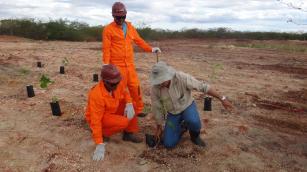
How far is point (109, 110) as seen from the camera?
4.10m

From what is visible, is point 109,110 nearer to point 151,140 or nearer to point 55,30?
point 151,140

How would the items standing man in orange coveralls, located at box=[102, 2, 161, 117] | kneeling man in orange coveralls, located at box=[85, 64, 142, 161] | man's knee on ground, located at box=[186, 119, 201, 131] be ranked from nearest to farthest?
1. kneeling man in orange coveralls, located at box=[85, 64, 142, 161]
2. man's knee on ground, located at box=[186, 119, 201, 131]
3. standing man in orange coveralls, located at box=[102, 2, 161, 117]

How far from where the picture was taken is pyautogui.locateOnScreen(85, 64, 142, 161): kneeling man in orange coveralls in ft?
12.5

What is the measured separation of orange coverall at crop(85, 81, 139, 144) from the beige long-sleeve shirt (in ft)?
1.35

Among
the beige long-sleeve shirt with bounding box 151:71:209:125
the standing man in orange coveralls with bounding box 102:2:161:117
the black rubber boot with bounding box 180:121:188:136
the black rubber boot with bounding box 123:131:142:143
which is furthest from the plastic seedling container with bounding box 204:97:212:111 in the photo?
the black rubber boot with bounding box 123:131:142:143

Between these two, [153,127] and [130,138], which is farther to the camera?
[153,127]

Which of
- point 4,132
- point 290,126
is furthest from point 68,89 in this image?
point 290,126

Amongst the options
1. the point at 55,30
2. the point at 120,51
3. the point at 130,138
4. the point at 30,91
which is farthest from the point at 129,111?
the point at 55,30

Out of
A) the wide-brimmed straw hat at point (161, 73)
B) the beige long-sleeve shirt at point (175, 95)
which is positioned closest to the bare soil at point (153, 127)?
the beige long-sleeve shirt at point (175, 95)

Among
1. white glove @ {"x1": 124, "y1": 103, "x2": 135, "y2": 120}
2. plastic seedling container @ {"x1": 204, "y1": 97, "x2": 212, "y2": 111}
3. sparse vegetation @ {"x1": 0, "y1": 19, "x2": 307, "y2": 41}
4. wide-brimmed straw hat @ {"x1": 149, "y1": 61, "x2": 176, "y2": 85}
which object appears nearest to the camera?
wide-brimmed straw hat @ {"x1": 149, "y1": 61, "x2": 176, "y2": 85}

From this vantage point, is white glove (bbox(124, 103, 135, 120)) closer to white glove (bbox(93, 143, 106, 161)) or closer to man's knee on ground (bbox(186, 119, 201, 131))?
white glove (bbox(93, 143, 106, 161))

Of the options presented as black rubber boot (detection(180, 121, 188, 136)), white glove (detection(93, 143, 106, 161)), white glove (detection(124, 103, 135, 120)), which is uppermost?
white glove (detection(124, 103, 135, 120))

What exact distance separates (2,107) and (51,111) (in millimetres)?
861

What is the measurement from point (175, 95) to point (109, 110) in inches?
30.3
